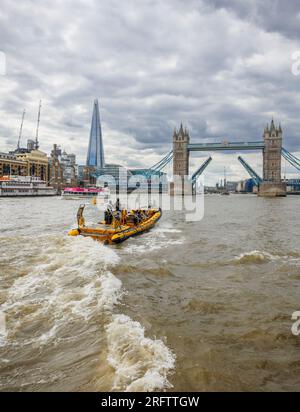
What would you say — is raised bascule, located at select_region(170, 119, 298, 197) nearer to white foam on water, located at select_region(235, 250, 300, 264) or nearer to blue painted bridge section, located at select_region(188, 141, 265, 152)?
blue painted bridge section, located at select_region(188, 141, 265, 152)

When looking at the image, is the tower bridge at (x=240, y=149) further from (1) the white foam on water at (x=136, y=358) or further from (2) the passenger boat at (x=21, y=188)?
(1) the white foam on water at (x=136, y=358)

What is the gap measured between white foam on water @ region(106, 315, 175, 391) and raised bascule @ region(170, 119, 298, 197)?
98159 mm

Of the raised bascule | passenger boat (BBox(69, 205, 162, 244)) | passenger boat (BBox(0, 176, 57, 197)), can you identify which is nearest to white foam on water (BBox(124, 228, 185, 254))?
passenger boat (BBox(69, 205, 162, 244))

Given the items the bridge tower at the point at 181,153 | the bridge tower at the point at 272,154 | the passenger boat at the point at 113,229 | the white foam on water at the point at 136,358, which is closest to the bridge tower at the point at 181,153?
the bridge tower at the point at 181,153

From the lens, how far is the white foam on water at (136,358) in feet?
11.2

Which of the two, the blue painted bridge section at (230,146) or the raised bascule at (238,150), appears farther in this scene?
the blue painted bridge section at (230,146)

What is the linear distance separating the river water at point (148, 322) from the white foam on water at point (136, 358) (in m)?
0.01

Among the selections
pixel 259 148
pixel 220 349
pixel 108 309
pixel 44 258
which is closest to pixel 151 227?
pixel 44 258

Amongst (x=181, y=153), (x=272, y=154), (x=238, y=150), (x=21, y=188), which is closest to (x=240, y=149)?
(x=238, y=150)

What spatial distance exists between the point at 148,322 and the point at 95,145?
610 feet

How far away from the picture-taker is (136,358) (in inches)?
155
